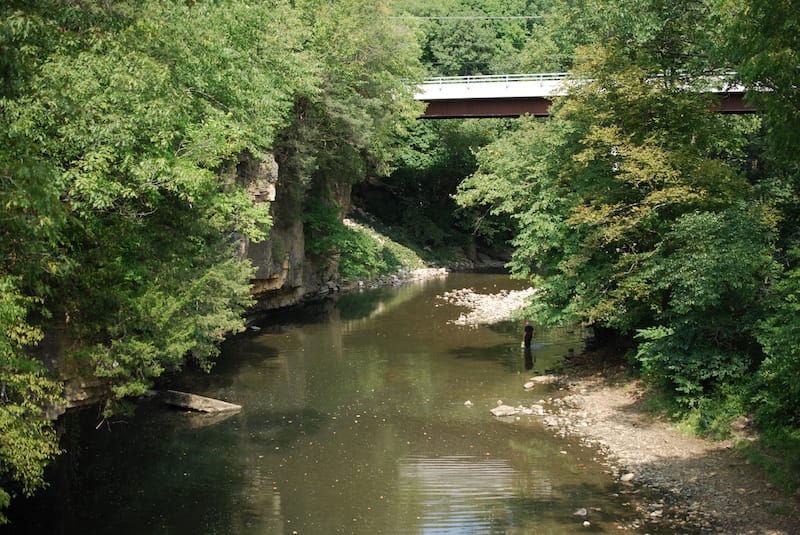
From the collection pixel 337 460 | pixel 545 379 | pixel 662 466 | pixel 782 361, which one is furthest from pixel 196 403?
pixel 782 361

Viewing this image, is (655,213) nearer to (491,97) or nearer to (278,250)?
(278,250)

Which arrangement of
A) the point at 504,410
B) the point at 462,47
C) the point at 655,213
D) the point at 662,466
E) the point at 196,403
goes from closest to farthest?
1. the point at 662,466
2. the point at 655,213
3. the point at 504,410
4. the point at 196,403
5. the point at 462,47

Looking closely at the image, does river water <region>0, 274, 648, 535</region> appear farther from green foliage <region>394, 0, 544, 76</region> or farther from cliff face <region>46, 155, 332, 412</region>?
green foliage <region>394, 0, 544, 76</region>

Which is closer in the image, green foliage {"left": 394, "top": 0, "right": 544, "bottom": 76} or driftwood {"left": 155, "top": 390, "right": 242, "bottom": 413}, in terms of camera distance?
driftwood {"left": 155, "top": 390, "right": 242, "bottom": 413}

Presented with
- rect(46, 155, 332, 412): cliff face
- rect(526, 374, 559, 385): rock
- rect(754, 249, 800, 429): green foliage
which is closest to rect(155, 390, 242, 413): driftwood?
rect(46, 155, 332, 412): cliff face

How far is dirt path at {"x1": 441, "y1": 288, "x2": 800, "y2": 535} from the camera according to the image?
14.2 meters

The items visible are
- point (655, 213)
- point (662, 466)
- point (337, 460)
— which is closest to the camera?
point (662, 466)

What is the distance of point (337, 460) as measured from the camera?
698 inches

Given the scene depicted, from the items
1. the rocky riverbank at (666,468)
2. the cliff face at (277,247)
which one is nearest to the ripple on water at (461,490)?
the rocky riverbank at (666,468)

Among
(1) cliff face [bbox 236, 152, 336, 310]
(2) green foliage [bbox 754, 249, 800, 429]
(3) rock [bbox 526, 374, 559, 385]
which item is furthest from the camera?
(1) cliff face [bbox 236, 152, 336, 310]

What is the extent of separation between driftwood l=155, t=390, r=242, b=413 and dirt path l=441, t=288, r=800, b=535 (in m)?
8.53

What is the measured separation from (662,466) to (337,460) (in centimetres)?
706

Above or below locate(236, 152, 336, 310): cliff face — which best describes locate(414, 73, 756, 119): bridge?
above

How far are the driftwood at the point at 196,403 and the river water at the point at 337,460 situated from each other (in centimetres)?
42
